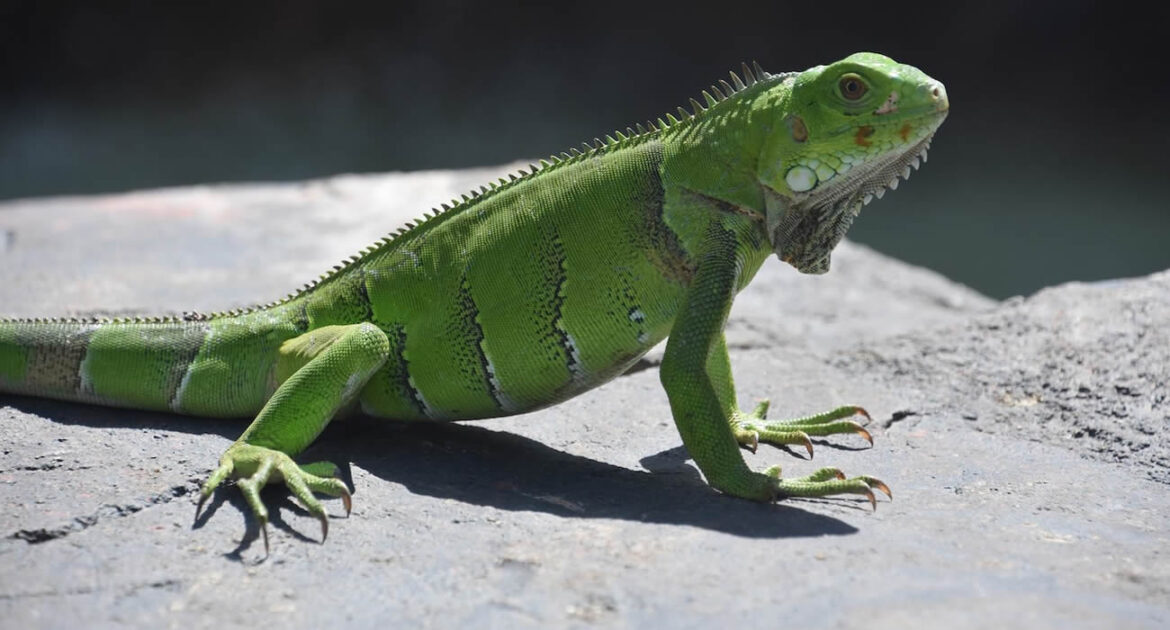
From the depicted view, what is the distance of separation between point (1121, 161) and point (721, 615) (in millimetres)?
13211

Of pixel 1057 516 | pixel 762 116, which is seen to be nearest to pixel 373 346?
pixel 762 116

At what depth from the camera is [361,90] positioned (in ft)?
58.9

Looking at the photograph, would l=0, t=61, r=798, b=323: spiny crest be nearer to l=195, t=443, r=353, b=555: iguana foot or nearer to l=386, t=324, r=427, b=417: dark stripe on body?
l=386, t=324, r=427, b=417: dark stripe on body

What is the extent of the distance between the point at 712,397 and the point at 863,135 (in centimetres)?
110

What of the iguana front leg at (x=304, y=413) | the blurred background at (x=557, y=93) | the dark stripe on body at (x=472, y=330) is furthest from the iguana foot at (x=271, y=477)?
the blurred background at (x=557, y=93)

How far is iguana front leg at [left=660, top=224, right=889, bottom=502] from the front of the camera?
4102 mm

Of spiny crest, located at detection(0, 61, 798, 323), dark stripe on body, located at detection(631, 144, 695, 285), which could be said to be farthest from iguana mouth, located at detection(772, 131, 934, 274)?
spiny crest, located at detection(0, 61, 798, 323)

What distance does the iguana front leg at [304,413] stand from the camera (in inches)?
157

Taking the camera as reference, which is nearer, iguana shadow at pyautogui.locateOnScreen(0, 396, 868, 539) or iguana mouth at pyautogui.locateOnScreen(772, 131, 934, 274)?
iguana shadow at pyautogui.locateOnScreen(0, 396, 868, 539)

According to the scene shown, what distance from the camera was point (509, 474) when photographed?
14.8 feet

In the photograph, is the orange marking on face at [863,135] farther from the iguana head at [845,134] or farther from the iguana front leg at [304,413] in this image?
the iguana front leg at [304,413]

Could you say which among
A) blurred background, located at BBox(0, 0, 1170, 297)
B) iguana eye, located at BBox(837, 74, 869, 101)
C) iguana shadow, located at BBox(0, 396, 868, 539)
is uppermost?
blurred background, located at BBox(0, 0, 1170, 297)

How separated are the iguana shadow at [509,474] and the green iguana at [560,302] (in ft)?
0.30

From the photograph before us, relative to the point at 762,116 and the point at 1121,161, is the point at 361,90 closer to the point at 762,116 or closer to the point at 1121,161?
the point at 1121,161
